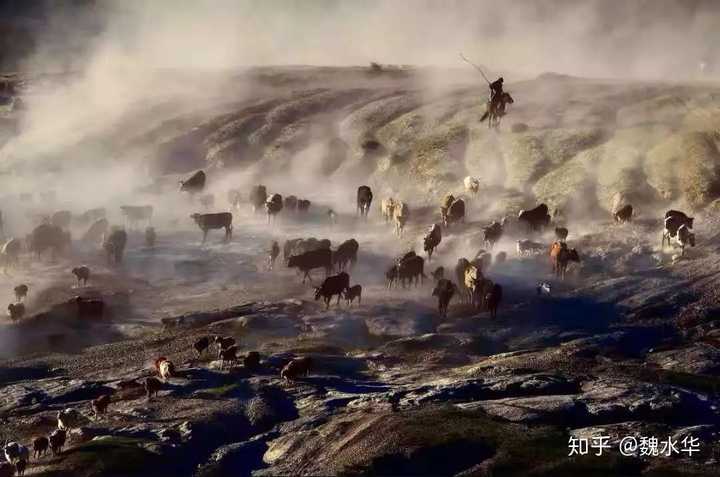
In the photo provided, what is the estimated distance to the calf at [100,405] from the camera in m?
31.8

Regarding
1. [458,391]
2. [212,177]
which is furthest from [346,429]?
[212,177]

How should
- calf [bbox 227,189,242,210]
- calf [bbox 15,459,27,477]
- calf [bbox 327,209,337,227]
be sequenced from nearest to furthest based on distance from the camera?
1. calf [bbox 15,459,27,477]
2. calf [bbox 327,209,337,227]
3. calf [bbox 227,189,242,210]

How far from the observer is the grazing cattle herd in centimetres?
3488

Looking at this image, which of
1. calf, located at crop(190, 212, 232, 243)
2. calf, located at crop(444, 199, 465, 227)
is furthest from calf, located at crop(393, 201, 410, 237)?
calf, located at crop(190, 212, 232, 243)

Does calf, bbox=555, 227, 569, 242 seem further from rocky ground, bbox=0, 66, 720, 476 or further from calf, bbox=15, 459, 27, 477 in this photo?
calf, bbox=15, 459, 27, 477

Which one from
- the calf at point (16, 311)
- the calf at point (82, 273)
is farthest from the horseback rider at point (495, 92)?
the calf at point (16, 311)

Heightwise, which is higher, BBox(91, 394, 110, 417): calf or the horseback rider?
the horseback rider

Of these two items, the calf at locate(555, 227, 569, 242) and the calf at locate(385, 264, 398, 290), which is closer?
the calf at locate(385, 264, 398, 290)

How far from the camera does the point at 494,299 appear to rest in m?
41.7

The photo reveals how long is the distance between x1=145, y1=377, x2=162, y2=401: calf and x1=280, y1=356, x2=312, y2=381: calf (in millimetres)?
4671

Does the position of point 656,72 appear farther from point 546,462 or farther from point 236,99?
point 546,462

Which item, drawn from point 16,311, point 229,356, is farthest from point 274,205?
point 229,356

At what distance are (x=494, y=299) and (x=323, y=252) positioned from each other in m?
12.2

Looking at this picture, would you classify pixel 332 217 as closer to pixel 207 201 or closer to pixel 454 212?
pixel 454 212
